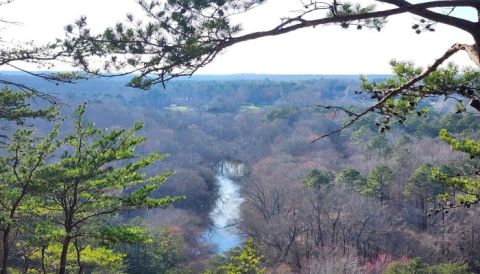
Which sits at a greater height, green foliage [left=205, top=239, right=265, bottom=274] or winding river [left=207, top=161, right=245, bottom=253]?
green foliage [left=205, top=239, right=265, bottom=274]

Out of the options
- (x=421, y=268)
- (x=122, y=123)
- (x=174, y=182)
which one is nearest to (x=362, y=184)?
(x=421, y=268)

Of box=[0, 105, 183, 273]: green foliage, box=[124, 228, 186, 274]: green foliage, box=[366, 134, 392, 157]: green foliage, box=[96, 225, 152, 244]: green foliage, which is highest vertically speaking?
box=[0, 105, 183, 273]: green foliage

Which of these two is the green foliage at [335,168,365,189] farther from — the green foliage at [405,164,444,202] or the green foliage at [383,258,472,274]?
the green foliage at [383,258,472,274]

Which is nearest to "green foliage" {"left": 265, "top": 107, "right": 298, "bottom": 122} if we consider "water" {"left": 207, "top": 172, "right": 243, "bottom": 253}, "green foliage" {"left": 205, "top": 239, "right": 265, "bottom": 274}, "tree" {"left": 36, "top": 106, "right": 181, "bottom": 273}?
"water" {"left": 207, "top": 172, "right": 243, "bottom": 253}

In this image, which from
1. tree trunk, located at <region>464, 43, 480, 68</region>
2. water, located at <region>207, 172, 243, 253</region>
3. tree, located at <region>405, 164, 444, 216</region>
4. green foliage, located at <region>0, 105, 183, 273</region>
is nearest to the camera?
tree trunk, located at <region>464, 43, 480, 68</region>

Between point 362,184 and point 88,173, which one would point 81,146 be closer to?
point 88,173

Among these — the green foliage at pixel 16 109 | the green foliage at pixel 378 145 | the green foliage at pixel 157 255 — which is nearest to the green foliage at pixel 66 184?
the green foliage at pixel 16 109

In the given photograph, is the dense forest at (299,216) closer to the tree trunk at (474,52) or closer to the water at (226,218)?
the water at (226,218)

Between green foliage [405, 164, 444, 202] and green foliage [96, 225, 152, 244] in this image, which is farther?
Result: green foliage [405, 164, 444, 202]
